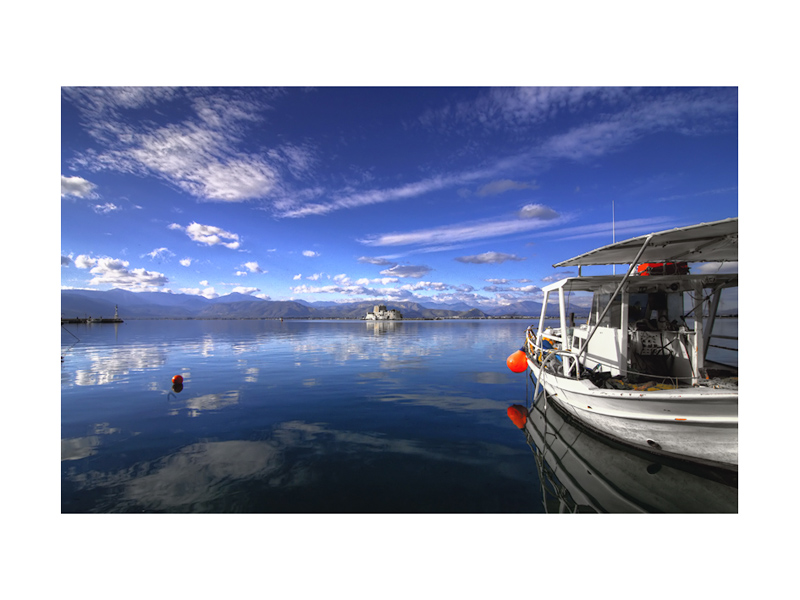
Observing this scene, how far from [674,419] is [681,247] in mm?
4942

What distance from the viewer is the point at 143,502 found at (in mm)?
6719

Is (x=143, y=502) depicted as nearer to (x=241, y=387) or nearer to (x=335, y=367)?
(x=241, y=387)

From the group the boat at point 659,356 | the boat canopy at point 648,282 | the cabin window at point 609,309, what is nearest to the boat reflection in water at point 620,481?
the boat at point 659,356

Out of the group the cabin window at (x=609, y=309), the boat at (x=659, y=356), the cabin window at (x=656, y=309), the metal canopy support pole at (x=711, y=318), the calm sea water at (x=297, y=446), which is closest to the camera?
the calm sea water at (x=297, y=446)

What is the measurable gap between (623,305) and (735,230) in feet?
13.3

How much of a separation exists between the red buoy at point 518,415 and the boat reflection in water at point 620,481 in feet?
4.46

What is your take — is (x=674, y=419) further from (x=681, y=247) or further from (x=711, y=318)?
(x=711, y=318)

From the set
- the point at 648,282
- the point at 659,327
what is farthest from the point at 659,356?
the point at 648,282

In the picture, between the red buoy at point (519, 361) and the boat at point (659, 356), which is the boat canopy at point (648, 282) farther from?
the red buoy at point (519, 361)

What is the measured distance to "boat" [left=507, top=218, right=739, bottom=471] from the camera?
25.4ft

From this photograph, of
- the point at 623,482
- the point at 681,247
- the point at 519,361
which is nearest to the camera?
the point at 623,482

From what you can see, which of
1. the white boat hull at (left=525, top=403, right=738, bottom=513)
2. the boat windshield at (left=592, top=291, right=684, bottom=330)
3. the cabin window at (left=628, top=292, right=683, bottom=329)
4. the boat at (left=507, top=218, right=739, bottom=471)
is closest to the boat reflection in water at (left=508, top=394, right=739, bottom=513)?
the white boat hull at (left=525, top=403, right=738, bottom=513)

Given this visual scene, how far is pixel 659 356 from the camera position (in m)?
11.2

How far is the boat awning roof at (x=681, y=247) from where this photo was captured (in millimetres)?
7761
